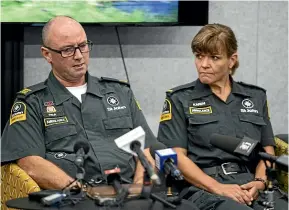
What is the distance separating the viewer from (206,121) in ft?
11.4

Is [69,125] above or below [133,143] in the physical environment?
below

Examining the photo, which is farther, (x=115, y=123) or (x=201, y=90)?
(x=201, y=90)

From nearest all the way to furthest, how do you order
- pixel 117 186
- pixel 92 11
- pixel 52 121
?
pixel 117 186 → pixel 52 121 → pixel 92 11

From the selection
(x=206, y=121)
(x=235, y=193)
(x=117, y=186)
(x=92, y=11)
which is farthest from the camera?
(x=92, y=11)

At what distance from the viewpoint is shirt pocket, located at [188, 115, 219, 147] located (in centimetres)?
346

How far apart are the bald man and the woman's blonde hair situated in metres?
0.46

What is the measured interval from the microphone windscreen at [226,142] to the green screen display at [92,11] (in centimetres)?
201

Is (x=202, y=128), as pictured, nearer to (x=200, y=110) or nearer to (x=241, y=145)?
(x=200, y=110)

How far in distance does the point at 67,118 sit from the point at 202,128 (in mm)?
665

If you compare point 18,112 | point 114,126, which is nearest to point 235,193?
point 114,126

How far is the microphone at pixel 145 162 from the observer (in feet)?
7.09

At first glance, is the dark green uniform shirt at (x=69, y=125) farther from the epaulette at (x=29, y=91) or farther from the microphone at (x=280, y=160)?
the microphone at (x=280, y=160)

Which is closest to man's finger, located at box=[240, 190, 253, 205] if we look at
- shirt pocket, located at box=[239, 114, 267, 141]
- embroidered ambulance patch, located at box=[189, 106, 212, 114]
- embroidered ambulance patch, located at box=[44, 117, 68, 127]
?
shirt pocket, located at box=[239, 114, 267, 141]

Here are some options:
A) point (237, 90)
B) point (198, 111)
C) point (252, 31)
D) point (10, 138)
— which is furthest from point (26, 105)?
point (252, 31)
